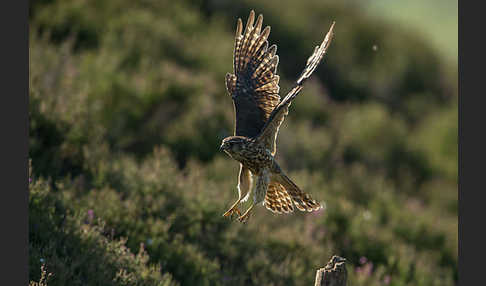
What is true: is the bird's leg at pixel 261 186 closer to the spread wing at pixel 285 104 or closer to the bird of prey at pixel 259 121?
the bird of prey at pixel 259 121

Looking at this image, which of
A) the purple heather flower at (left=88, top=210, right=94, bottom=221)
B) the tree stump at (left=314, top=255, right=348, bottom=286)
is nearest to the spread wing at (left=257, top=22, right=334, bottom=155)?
the tree stump at (left=314, top=255, right=348, bottom=286)

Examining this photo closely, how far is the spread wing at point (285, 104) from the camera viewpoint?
11.7 ft

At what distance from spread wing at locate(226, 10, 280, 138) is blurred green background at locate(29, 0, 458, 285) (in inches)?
55.7

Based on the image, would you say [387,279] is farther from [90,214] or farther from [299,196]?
[90,214]

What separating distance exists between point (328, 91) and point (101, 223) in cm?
855

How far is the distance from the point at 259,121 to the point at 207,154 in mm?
4196

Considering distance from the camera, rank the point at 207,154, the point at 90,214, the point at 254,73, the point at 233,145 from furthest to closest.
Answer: the point at 207,154 < the point at 90,214 < the point at 254,73 < the point at 233,145

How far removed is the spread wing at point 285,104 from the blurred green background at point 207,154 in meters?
1.33

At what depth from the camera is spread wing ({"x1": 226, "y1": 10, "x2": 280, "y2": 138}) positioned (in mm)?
4375

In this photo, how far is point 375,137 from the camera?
→ 1116 cm

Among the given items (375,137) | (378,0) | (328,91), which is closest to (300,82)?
(375,137)

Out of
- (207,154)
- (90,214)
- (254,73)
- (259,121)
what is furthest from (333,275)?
(207,154)

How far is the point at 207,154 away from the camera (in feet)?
27.4

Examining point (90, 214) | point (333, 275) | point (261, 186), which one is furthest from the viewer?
point (90, 214)
